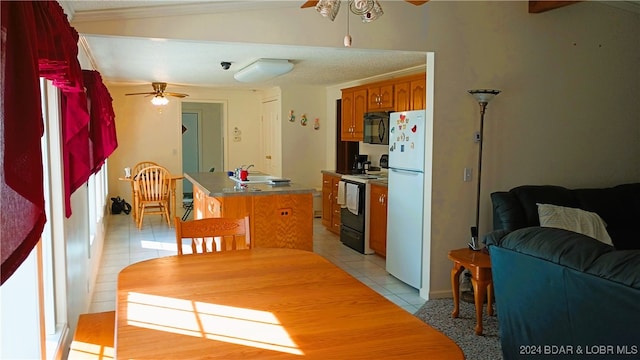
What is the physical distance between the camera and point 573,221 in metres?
3.77

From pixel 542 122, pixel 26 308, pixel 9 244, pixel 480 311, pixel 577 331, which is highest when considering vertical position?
pixel 542 122

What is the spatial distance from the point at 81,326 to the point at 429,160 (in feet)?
8.95

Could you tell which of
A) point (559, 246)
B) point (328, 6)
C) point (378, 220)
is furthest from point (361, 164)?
point (328, 6)

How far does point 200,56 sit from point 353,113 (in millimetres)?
2519

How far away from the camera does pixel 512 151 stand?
13.8 feet

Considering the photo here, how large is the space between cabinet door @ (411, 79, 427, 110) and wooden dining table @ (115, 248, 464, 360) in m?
3.33

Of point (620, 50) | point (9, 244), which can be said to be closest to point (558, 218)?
point (620, 50)

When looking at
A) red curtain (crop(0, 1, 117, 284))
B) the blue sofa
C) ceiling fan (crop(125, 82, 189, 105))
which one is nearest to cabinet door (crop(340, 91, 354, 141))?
ceiling fan (crop(125, 82, 189, 105))

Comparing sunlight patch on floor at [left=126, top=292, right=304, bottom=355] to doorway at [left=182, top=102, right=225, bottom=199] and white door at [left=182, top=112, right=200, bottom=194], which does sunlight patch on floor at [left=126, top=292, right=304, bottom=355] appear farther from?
white door at [left=182, top=112, right=200, bottom=194]

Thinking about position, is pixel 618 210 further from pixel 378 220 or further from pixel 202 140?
pixel 202 140

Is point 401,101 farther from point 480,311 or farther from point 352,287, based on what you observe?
point 352,287

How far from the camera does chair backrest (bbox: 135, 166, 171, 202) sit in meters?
7.05

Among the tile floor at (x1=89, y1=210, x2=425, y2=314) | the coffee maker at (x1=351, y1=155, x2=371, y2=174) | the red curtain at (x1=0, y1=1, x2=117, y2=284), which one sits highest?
the red curtain at (x1=0, y1=1, x2=117, y2=284)

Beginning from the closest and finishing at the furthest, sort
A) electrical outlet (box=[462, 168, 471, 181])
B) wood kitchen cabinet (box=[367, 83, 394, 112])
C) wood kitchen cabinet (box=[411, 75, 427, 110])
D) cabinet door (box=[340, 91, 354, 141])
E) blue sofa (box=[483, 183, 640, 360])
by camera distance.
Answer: blue sofa (box=[483, 183, 640, 360])
electrical outlet (box=[462, 168, 471, 181])
wood kitchen cabinet (box=[411, 75, 427, 110])
wood kitchen cabinet (box=[367, 83, 394, 112])
cabinet door (box=[340, 91, 354, 141])
